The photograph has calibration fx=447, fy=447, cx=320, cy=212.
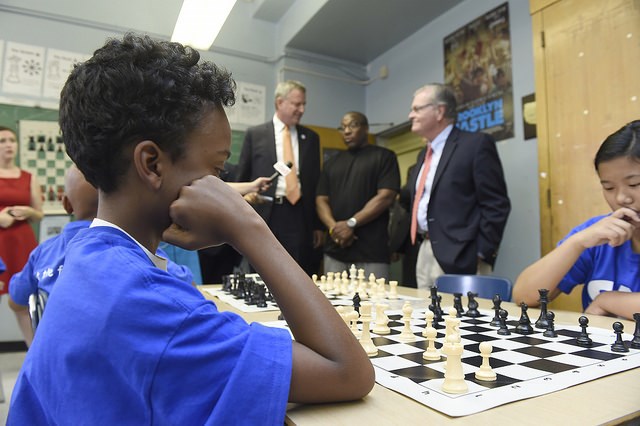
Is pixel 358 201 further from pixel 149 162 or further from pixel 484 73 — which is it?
pixel 149 162

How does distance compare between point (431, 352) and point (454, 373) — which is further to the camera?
point (431, 352)

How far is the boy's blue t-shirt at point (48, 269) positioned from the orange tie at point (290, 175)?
5.09 feet

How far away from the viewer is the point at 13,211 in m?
3.54

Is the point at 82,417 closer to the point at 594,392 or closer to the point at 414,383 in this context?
the point at 414,383

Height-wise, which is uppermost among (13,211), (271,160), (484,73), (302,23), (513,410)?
(302,23)

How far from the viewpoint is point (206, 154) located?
31.5 inches

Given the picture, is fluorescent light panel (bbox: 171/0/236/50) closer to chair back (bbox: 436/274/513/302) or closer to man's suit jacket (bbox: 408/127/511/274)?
man's suit jacket (bbox: 408/127/511/274)

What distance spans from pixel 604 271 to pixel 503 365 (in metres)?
1.06

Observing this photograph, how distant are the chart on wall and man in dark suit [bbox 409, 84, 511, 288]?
349 centimetres

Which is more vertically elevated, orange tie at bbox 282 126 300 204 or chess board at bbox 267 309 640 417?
orange tie at bbox 282 126 300 204

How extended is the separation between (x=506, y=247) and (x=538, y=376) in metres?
3.22

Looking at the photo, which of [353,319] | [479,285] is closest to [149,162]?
[353,319]

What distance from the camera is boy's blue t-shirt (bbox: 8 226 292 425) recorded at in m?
0.60

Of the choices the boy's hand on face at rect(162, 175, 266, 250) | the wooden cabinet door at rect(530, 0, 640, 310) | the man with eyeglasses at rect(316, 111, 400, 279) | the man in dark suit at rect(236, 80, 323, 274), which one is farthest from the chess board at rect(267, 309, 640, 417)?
the man with eyeglasses at rect(316, 111, 400, 279)
